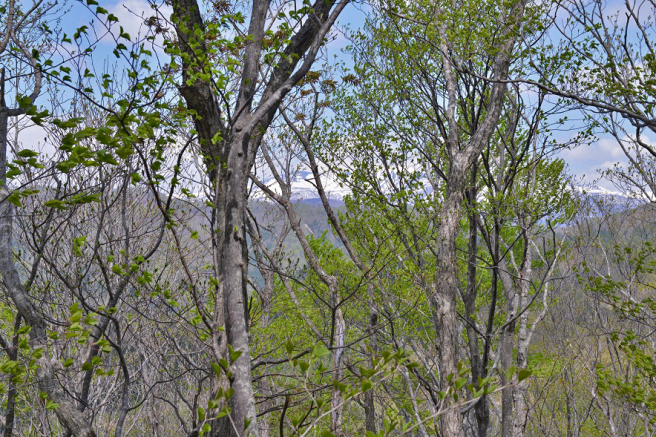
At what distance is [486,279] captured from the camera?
16.1 metres

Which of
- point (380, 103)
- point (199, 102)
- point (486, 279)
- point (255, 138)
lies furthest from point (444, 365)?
point (486, 279)

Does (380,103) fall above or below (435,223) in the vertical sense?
above

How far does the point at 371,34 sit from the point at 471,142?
14.0ft

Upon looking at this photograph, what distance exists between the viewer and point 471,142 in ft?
20.7

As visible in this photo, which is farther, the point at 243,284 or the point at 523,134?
the point at 523,134

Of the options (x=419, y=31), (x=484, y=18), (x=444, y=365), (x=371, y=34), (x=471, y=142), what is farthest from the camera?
(x=371, y=34)

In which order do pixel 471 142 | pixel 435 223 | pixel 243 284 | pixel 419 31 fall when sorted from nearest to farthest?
pixel 243 284, pixel 471 142, pixel 435 223, pixel 419 31

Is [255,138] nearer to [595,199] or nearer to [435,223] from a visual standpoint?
[435,223]

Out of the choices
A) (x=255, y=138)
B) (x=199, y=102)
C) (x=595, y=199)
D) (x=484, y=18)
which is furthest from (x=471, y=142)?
(x=595, y=199)

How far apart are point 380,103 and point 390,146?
3.16ft

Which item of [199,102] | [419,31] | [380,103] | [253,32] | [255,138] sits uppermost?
[419,31]

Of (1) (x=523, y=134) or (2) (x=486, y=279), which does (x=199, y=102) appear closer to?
(1) (x=523, y=134)

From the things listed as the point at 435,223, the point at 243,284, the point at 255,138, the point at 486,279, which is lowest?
the point at 486,279

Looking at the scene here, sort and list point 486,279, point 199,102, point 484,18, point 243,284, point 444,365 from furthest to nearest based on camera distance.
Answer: point 486,279 < point 484,18 < point 444,365 < point 199,102 < point 243,284
